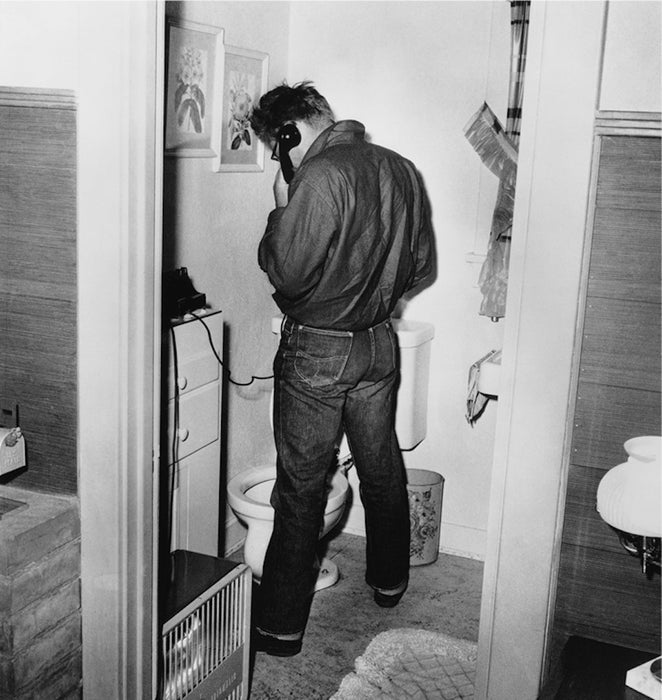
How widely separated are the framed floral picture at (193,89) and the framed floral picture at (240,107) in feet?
0.24

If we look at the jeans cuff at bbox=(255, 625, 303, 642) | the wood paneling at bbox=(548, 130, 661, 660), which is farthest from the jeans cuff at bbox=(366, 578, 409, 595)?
the wood paneling at bbox=(548, 130, 661, 660)

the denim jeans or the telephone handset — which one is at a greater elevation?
the telephone handset

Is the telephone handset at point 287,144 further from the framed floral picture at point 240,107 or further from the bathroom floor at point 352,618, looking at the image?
the bathroom floor at point 352,618

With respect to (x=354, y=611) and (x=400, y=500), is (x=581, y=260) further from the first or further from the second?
(x=354, y=611)

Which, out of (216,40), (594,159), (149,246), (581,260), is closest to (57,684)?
(149,246)

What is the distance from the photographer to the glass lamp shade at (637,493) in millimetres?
1544

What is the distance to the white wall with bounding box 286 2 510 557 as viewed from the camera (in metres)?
3.55

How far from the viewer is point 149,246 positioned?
78.3 inches

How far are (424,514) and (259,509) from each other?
816 mm

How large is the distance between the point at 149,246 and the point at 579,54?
3.17ft

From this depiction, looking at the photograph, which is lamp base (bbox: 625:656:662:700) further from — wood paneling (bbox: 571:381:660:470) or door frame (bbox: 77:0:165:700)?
door frame (bbox: 77:0:165:700)

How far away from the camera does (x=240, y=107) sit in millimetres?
3486

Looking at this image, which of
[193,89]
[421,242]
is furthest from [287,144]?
[421,242]

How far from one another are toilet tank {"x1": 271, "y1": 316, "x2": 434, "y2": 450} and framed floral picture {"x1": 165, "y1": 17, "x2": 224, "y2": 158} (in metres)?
0.85
